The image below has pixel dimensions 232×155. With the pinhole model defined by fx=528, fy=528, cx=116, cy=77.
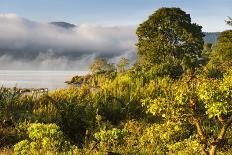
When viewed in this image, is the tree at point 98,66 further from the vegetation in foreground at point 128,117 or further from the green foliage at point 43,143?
the green foliage at point 43,143

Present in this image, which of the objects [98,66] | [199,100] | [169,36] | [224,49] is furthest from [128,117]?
[98,66]

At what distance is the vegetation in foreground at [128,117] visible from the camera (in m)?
10.7

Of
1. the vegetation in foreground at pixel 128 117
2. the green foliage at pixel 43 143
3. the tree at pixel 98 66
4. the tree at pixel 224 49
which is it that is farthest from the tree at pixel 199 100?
the tree at pixel 98 66

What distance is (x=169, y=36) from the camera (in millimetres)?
66625

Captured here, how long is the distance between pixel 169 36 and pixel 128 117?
45953mm

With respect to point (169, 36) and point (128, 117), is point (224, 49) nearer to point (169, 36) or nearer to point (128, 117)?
point (169, 36)

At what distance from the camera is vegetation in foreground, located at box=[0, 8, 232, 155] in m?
10.7

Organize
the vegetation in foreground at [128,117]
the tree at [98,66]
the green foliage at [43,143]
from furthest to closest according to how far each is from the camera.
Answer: the tree at [98,66], the green foliage at [43,143], the vegetation in foreground at [128,117]

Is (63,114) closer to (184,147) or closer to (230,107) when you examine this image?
(184,147)

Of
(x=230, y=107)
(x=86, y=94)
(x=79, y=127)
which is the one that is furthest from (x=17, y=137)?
(x=230, y=107)

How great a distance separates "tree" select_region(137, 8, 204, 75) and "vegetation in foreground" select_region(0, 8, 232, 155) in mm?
29920

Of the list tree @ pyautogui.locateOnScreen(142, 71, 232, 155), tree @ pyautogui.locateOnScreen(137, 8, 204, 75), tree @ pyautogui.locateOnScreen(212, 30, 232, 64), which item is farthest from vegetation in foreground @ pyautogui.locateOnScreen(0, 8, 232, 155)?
tree @ pyautogui.locateOnScreen(137, 8, 204, 75)

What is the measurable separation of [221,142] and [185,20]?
187ft

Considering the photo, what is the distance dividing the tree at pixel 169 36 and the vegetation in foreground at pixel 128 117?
29.9m
